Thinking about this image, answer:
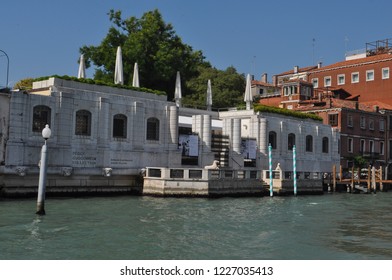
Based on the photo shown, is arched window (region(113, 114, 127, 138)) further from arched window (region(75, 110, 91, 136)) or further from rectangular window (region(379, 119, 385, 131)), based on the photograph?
rectangular window (region(379, 119, 385, 131))

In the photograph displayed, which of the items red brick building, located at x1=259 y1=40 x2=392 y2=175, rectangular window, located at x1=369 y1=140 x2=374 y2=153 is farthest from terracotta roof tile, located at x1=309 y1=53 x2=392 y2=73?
rectangular window, located at x1=369 y1=140 x2=374 y2=153

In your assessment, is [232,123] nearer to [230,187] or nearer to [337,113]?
[230,187]

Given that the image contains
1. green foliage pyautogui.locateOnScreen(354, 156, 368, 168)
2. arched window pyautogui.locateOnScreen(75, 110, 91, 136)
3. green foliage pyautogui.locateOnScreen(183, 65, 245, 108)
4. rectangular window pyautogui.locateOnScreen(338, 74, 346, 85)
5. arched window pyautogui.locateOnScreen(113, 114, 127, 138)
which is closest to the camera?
arched window pyautogui.locateOnScreen(75, 110, 91, 136)

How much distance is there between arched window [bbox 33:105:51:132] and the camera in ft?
99.2

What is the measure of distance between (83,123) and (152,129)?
5753mm

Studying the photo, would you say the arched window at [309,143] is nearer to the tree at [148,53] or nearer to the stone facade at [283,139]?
the stone facade at [283,139]

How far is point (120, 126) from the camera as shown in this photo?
34.6 m

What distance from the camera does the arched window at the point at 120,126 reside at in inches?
1350

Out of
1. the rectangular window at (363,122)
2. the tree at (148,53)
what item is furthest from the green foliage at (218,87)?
the rectangular window at (363,122)

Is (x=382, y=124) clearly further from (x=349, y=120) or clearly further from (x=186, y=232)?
(x=186, y=232)

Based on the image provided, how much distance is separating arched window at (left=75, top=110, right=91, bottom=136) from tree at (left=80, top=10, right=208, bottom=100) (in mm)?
16612

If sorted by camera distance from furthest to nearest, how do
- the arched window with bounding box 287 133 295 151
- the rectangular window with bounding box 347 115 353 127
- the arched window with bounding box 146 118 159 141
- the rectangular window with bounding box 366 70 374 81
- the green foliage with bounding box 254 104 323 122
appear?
the rectangular window with bounding box 366 70 374 81, the rectangular window with bounding box 347 115 353 127, the arched window with bounding box 287 133 295 151, the green foliage with bounding box 254 104 323 122, the arched window with bounding box 146 118 159 141

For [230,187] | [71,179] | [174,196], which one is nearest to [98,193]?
[71,179]

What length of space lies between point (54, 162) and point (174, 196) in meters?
7.87
